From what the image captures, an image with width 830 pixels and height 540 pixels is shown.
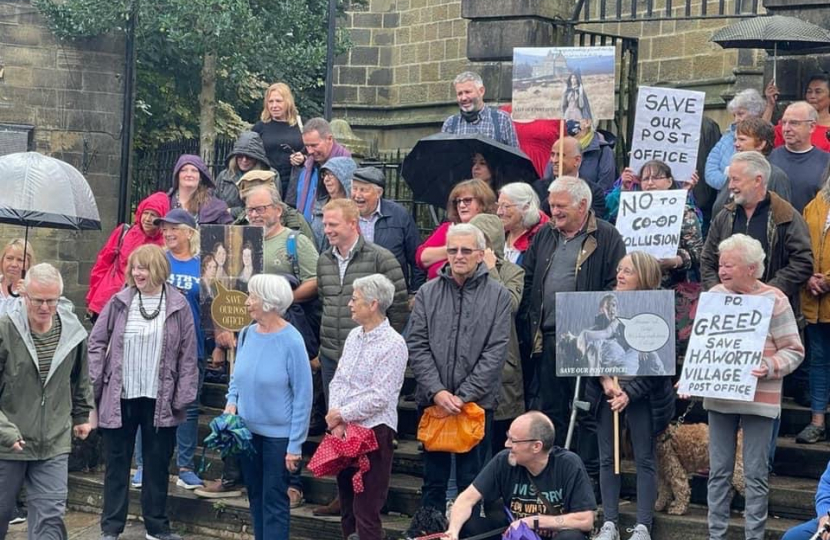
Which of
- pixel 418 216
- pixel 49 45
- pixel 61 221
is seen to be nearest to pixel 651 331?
pixel 61 221

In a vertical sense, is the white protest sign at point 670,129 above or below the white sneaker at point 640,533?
above

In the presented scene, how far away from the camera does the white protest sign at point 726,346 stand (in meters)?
10.1

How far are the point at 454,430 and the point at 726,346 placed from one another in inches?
71.9

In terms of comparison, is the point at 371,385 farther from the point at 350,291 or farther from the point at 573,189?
the point at 573,189

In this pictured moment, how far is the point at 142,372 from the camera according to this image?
463 inches

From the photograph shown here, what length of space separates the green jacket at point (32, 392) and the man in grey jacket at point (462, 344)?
7.48 feet

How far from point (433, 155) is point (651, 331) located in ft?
11.0

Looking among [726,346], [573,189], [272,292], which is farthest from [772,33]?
[272,292]

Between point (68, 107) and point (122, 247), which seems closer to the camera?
point (122, 247)

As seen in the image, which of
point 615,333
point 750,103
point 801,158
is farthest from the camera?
point 750,103

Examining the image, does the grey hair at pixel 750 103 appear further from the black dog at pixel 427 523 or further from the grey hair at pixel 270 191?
the black dog at pixel 427 523

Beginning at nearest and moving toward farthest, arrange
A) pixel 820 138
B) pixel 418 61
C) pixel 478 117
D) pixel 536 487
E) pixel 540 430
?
pixel 540 430 → pixel 536 487 → pixel 820 138 → pixel 478 117 → pixel 418 61

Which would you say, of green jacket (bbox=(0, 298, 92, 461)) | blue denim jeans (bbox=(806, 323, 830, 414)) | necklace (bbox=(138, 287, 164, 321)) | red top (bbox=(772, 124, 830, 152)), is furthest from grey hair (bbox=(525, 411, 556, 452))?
red top (bbox=(772, 124, 830, 152))

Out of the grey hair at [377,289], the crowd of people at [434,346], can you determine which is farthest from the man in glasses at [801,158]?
the grey hair at [377,289]
